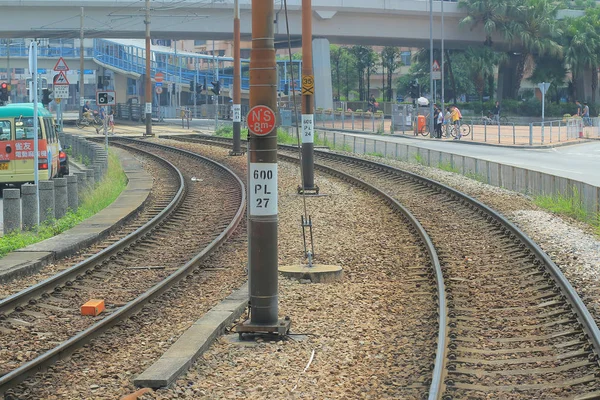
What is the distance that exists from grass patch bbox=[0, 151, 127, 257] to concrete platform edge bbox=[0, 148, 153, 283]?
313 mm

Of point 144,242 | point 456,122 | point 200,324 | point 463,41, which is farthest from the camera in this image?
point 463,41

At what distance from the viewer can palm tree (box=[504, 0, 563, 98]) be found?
74500mm

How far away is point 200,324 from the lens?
32.9ft

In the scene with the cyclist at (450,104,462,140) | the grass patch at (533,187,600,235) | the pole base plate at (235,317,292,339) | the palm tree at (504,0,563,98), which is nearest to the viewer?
the pole base plate at (235,317,292,339)

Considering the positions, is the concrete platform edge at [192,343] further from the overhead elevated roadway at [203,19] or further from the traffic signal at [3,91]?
the overhead elevated roadway at [203,19]

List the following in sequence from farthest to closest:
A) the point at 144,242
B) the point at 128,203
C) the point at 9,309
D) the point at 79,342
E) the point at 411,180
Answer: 1. the point at 411,180
2. the point at 128,203
3. the point at 144,242
4. the point at 9,309
5. the point at 79,342

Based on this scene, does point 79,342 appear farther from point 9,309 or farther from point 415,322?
point 415,322

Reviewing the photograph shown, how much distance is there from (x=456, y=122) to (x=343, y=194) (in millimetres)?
28522

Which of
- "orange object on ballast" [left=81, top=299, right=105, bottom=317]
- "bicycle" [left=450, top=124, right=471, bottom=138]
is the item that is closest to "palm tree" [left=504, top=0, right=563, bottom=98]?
"bicycle" [left=450, top=124, right=471, bottom=138]

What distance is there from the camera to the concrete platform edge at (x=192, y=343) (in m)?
7.92

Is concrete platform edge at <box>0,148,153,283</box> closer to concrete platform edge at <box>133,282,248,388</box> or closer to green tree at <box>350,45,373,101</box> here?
concrete platform edge at <box>133,282,248,388</box>

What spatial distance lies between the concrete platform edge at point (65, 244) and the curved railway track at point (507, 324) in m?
5.51

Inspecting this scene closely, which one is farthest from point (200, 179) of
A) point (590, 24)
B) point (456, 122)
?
point (590, 24)

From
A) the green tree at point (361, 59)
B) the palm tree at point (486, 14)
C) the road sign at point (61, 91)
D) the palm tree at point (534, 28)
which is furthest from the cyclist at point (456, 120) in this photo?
the green tree at point (361, 59)
